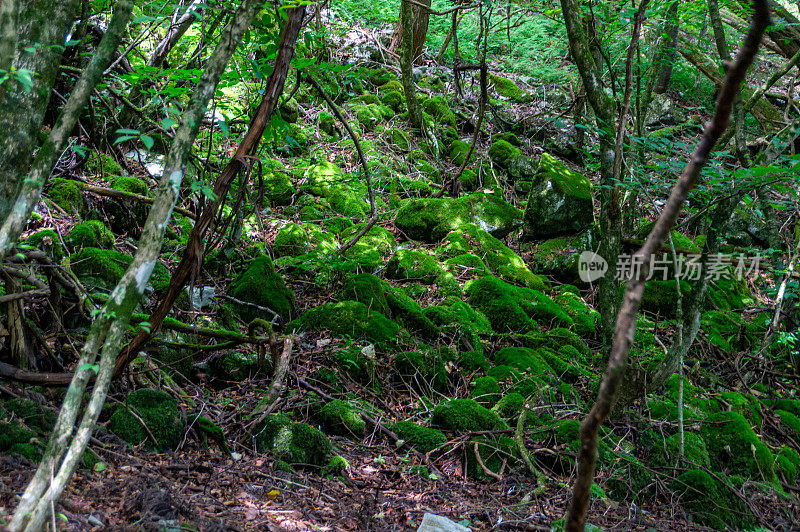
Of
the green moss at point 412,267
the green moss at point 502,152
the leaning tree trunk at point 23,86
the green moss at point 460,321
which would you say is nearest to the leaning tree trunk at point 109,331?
the leaning tree trunk at point 23,86

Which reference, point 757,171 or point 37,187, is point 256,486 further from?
point 757,171

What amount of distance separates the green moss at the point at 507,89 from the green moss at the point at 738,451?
9.73 m

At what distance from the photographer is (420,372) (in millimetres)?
4602

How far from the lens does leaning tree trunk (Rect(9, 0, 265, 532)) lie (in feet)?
5.49

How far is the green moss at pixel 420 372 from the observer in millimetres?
4582

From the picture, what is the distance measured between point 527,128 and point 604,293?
778cm

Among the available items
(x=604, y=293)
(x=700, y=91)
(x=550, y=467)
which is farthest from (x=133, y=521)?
(x=700, y=91)

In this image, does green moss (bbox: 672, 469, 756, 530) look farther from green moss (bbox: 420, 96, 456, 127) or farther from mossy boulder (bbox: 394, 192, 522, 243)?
green moss (bbox: 420, 96, 456, 127)

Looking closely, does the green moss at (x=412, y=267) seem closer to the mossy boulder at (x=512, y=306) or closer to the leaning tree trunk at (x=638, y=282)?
the mossy boulder at (x=512, y=306)

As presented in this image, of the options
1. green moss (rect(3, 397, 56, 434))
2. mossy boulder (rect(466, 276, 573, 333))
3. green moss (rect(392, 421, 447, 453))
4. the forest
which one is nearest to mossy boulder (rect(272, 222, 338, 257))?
the forest

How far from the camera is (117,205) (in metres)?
5.23

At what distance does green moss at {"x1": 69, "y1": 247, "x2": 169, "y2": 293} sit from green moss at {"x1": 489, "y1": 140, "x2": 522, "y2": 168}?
746 centimetres

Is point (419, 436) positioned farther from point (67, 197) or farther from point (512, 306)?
point (67, 197)

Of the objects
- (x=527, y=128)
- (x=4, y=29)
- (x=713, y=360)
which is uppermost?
(x=527, y=128)
